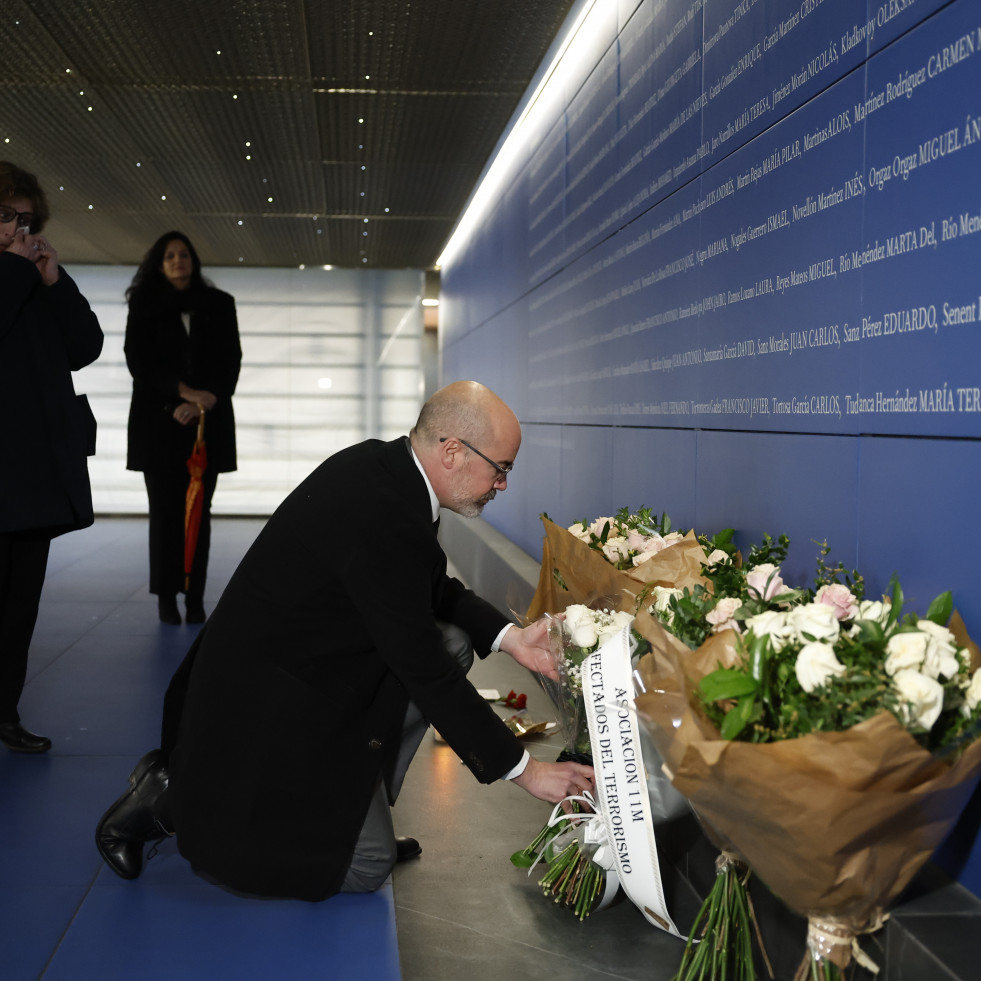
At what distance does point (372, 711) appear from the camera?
241 cm

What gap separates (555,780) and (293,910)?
70 centimetres

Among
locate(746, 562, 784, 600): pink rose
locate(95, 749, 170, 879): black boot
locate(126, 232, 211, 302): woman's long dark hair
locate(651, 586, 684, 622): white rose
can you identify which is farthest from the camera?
locate(126, 232, 211, 302): woman's long dark hair

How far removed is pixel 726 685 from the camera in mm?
1414

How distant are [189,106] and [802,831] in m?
6.06

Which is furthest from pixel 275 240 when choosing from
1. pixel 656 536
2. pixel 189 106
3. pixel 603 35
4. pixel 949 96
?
pixel 949 96

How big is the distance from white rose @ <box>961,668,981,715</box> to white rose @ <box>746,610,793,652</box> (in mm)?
229

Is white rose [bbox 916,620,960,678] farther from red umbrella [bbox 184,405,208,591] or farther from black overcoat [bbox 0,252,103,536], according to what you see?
red umbrella [bbox 184,405,208,591]

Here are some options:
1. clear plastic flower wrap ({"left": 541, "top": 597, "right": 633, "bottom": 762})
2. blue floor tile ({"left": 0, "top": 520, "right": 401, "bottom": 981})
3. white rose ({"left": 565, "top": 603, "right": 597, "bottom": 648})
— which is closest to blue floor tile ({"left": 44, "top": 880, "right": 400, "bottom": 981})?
blue floor tile ({"left": 0, "top": 520, "right": 401, "bottom": 981})

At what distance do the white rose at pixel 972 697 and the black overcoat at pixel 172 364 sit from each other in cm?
481

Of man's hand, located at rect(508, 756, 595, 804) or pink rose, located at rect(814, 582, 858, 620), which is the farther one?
man's hand, located at rect(508, 756, 595, 804)

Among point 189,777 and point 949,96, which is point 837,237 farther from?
point 189,777

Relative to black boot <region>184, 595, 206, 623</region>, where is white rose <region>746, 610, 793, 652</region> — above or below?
above

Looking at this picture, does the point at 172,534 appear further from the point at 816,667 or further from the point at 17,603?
the point at 816,667

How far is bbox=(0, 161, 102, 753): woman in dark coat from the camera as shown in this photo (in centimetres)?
330
